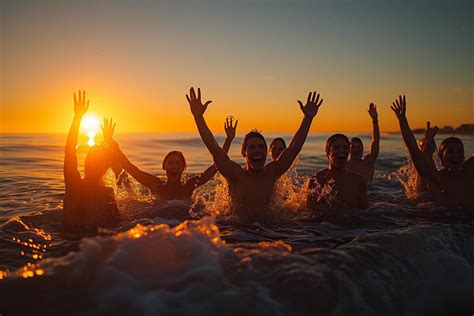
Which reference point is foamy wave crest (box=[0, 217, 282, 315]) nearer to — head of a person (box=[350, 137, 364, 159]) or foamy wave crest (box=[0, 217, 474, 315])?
foamy wave crest (box=[0, 217, 474, 315])

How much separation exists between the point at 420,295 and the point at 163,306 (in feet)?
9.23

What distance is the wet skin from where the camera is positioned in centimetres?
666

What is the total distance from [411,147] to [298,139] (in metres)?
2.09

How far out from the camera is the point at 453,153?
22.3 feet

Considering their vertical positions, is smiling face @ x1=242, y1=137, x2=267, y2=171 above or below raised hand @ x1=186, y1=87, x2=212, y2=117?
below

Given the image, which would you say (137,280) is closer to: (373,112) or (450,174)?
(450,174)

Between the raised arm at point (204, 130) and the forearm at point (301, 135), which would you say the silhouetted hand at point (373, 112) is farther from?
the raised arm at point (204, 130)

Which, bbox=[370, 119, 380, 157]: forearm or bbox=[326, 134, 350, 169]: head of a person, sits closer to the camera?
bbox=[326, 134, 350, 169]: head of a person

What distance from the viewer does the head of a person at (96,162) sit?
5.30 m

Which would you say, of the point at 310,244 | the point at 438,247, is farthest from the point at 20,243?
the point at 438,247

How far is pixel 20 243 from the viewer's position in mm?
5156

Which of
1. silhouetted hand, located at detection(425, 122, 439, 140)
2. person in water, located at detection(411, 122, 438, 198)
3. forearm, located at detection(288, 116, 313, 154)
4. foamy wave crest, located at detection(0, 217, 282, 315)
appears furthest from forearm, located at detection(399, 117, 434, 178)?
foamy wave crest, located at detection(0, 217, 282, 315)

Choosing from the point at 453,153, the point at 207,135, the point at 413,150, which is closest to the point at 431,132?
the point at 453,153

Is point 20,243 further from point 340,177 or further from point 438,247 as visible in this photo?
point 438,247
